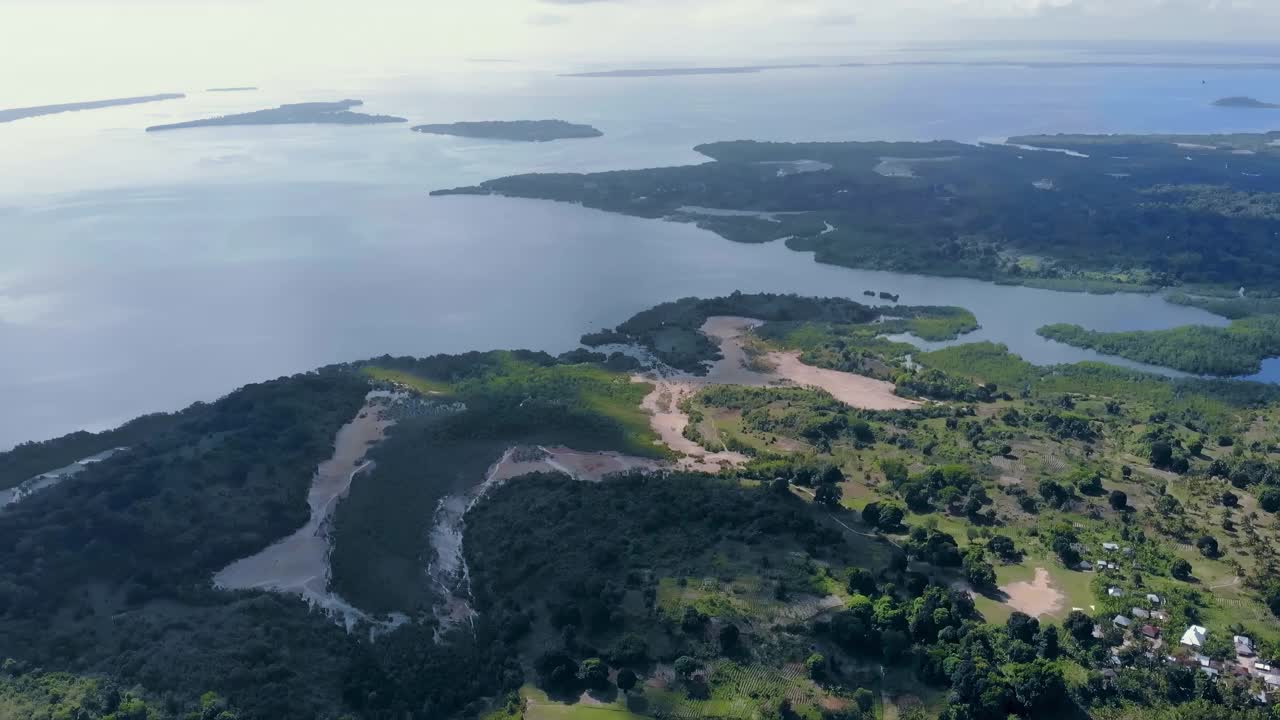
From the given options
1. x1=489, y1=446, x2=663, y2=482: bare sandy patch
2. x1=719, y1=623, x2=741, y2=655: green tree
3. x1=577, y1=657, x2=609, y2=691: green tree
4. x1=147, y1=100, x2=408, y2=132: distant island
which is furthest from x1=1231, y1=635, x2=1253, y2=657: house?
x1=147, y1=100, x2=408, y2=132: distant island

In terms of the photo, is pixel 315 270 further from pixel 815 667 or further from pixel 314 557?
pixel 815 667

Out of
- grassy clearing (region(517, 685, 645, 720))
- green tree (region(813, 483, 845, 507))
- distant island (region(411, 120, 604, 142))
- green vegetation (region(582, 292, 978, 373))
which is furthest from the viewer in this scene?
distant island (region(411, 120, 604, 142))

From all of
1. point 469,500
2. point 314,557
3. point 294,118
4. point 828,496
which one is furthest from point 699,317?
point 294,118

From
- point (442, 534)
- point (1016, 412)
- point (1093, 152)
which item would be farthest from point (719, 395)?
point (1093, 152)

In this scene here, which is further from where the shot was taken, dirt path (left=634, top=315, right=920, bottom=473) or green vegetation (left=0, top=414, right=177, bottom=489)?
dirt path (left=634, top=315, right=920, bottom=473)

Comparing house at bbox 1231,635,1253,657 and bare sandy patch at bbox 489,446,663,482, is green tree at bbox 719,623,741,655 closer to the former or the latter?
bare sandy patch at bbox 489,446,663,482

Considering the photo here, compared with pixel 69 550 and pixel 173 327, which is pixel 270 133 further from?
pixel 69 550

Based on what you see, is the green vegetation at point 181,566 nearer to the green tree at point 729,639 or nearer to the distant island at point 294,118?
the green tree at point 729,639
